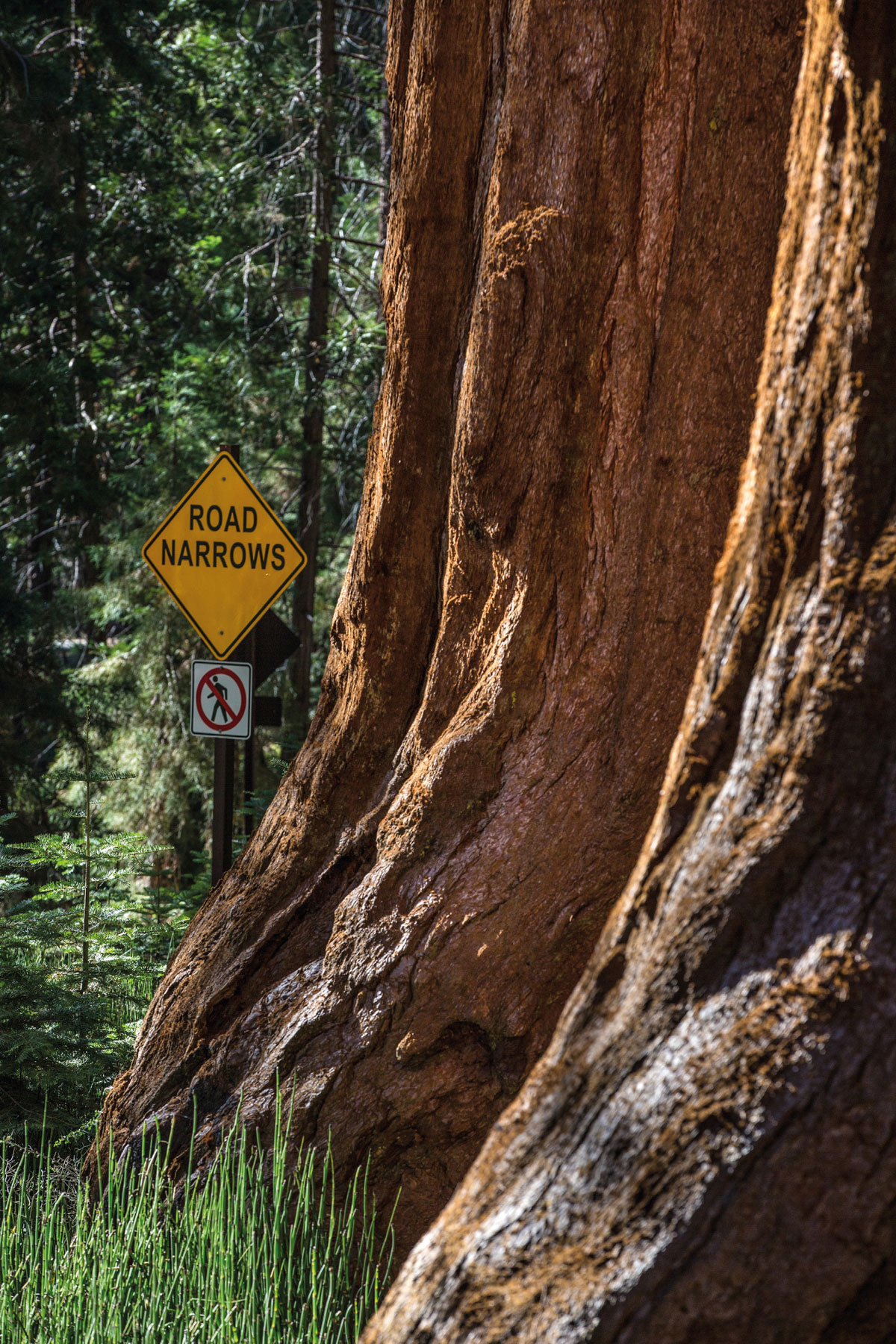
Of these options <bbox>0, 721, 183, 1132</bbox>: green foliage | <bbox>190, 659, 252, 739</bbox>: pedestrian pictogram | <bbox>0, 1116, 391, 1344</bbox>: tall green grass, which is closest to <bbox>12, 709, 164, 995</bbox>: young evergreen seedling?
<bbox>0, 721, 183, 1132</bbox>: green foliage

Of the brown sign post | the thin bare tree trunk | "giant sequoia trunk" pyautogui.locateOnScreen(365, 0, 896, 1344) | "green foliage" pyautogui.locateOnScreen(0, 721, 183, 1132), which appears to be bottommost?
"green foliage" pyautogui.locateOnScreen(0, 721, 183, 1132)

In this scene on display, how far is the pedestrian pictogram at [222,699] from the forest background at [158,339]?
15.7 ft

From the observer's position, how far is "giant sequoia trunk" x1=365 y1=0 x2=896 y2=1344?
1607 mm

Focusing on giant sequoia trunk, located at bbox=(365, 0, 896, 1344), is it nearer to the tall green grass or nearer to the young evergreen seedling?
the tall green grass

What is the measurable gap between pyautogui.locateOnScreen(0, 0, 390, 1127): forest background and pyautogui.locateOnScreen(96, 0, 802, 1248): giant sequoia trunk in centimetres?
849

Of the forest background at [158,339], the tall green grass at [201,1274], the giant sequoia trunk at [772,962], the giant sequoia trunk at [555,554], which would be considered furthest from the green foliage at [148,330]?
the giant sequoia trunk at [772,962]

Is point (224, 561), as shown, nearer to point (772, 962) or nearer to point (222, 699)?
point (222, 699)

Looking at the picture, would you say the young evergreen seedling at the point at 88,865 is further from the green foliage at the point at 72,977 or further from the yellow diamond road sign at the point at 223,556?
the yellow diamond road sign at the point at 223,556

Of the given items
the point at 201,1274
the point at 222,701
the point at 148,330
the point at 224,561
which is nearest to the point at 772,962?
the point at 201,1274

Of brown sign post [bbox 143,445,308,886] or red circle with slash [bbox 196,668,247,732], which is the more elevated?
brown sign post [bbox 143,445,308,886]

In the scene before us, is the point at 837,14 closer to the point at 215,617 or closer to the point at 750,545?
the point at 750,545

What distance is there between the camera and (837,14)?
183cm

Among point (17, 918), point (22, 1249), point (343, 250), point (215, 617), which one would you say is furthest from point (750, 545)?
point (343, 250)

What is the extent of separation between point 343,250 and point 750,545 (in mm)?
14022
